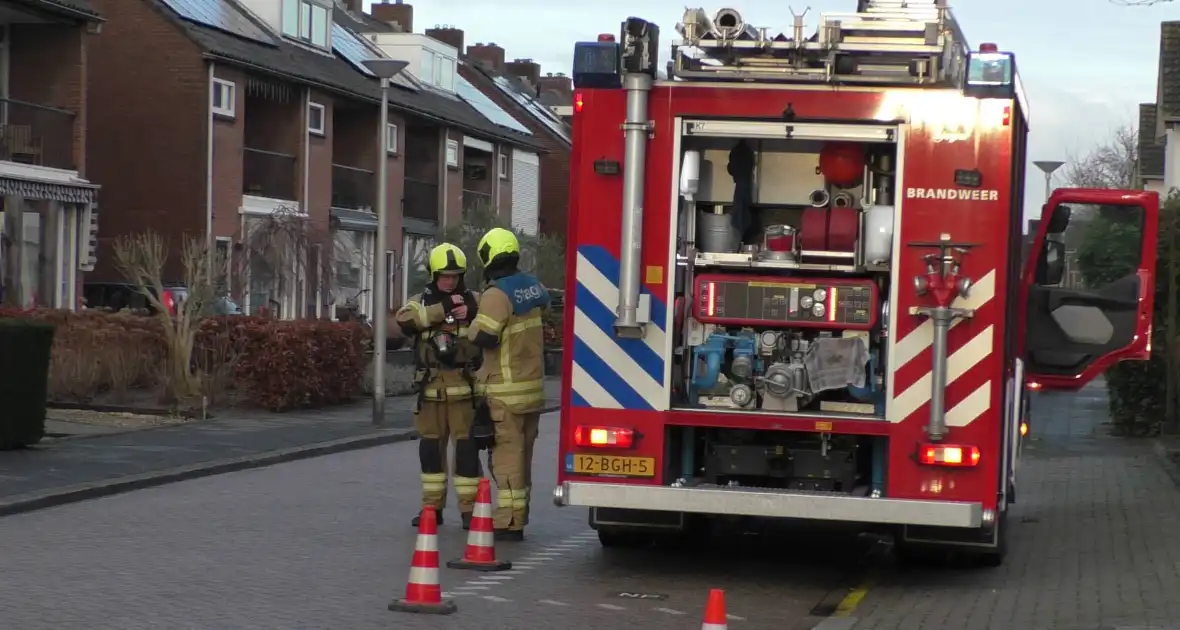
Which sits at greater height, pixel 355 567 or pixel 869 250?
pixel 869 250

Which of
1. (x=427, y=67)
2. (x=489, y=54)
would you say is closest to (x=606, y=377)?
(x=427, y=67)

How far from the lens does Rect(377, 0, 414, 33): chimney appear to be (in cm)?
5778

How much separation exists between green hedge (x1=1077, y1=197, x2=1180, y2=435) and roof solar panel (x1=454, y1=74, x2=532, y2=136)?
30.8 meters

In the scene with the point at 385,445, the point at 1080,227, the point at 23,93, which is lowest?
the point at 385,445

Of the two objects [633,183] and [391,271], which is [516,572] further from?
[391,271]

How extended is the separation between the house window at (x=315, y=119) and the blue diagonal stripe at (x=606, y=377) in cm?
2796

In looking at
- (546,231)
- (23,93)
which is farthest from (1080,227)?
(546,231)

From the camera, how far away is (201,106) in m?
32.2

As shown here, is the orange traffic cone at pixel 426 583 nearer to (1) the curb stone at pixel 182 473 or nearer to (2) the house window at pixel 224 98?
(1) the curb stone at pixel 182 473

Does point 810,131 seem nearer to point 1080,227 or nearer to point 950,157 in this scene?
point 950,157

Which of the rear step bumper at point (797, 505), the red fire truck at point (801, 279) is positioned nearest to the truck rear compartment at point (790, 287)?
the red fire truck at point (801, 279)

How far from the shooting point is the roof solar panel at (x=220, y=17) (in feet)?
109

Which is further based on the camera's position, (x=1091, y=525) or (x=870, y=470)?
(x=1091, y=525)

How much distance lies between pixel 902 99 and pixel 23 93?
2220 centimetres
